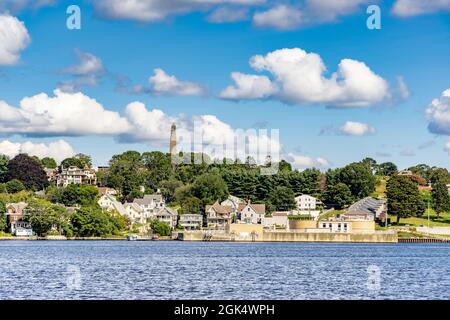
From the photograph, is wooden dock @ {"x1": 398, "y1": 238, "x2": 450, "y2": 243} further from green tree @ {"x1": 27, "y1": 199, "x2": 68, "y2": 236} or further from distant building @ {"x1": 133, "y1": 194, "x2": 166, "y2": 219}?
green tree @ {"x1": 27, "y1": 199, "x2": 68, "y2": 236}

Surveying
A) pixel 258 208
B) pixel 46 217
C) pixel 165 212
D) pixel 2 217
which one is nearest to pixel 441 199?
pixel 258 208

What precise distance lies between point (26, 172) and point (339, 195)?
6924cm

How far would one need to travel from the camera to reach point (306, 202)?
6880 inches

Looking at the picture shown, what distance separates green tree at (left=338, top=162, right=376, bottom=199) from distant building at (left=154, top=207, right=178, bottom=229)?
37.3 metres

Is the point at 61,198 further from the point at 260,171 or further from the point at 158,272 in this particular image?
the point at 158,272

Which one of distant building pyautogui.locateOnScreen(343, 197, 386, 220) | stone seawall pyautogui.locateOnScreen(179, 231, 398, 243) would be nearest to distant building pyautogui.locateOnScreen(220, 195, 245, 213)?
stone seawall pyautogui.locateOnScreen(179, 231, 398, 243)

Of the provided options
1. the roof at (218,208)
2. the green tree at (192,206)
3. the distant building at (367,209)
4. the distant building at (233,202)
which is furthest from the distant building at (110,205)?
the distant building at (367,209)

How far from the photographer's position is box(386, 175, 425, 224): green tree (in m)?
160

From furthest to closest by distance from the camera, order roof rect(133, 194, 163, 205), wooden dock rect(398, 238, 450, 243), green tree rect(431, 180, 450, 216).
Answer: roof rect(133, 194, 163, 205) < green tree rect(431, 180, 450, 216) < wooden dock rect(398, 238, 450, 243)

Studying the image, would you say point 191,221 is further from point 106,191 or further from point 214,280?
point 214,280

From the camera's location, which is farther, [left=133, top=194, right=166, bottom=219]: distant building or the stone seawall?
[left=133, top=194, right=166, bottom=219]: distant building
